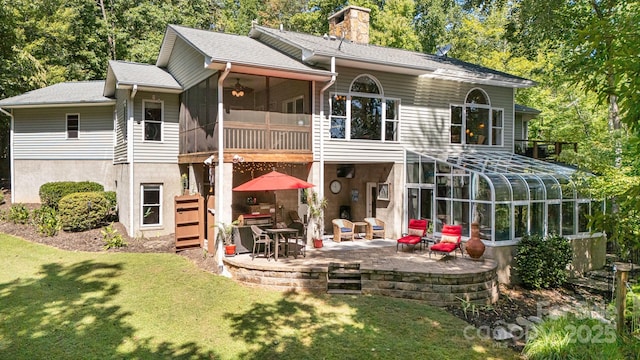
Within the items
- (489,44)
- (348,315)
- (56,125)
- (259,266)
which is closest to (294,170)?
(259,266)

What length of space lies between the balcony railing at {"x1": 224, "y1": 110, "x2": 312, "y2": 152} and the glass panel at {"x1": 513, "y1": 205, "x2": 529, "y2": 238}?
21.6ft

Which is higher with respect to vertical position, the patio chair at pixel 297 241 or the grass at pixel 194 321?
the patio chair at pixel 297 241

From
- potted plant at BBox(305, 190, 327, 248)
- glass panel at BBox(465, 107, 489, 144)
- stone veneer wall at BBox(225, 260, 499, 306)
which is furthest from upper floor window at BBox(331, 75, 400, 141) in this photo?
stone veneer wall at BBox(225, 260, 499, 306)

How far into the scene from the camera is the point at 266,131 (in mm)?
11914

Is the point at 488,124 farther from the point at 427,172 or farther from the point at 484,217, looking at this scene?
the point at 484,217

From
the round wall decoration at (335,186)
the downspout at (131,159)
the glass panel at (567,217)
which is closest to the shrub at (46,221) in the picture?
the downspout at (131,159)

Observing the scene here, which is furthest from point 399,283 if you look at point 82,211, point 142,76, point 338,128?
point 142,76

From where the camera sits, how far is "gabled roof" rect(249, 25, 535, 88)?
→ 1231cm

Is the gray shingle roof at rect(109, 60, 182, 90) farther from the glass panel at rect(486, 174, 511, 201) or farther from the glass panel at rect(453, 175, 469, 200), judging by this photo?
the glass panel at rect(486, 174, 511, 201)

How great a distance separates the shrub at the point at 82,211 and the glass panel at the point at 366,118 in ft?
32.3

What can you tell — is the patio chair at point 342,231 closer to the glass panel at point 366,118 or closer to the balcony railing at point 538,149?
the glass panel at point 366,118

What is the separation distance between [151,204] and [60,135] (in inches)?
272

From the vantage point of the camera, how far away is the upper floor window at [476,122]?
15.8 metres

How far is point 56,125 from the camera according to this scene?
18.0 meters
